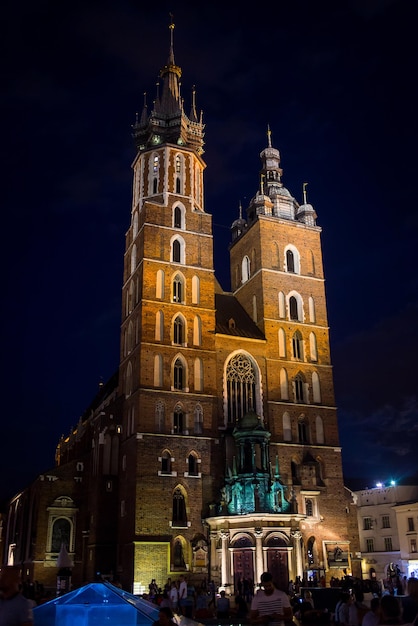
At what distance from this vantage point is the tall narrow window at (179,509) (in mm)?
37500

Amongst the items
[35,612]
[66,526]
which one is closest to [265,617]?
[35,612]

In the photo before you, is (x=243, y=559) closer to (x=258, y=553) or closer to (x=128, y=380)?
(x=258, y=553)

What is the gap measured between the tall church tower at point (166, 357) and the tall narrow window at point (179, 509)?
0.06m

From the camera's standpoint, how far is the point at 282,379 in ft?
145

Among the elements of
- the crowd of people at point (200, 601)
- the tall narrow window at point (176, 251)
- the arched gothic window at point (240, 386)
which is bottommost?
the crowd of people at point (200, 601)

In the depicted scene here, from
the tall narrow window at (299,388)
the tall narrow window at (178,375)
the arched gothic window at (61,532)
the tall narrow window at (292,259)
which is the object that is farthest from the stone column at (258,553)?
the tall narrow window at (292,259)

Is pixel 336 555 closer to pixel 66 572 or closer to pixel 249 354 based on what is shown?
pixel 249 354

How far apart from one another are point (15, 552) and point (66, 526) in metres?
10.2

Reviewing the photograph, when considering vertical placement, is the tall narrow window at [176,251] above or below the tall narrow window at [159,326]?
above

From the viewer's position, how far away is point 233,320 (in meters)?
45.4

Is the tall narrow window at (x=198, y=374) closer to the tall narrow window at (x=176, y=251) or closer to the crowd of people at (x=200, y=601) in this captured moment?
the tall narrow window at (x=176, y=251)

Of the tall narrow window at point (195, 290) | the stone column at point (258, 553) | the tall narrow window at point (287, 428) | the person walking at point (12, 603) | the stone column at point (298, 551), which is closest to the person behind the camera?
the person walking at point (12, 603)

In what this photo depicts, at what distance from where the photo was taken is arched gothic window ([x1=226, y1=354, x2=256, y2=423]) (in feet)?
140

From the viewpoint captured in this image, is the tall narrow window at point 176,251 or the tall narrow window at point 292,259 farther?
the tall narrow window at point 292,259
